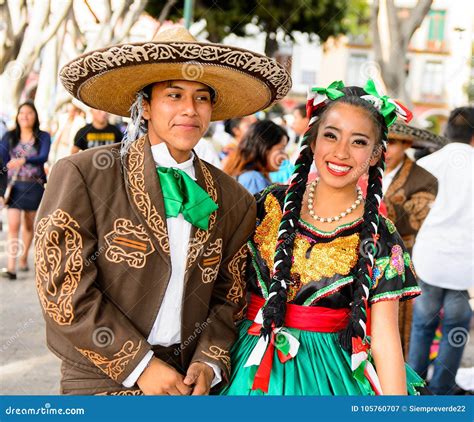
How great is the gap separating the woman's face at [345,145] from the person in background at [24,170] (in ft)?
15.3

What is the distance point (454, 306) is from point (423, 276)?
0.89 feet

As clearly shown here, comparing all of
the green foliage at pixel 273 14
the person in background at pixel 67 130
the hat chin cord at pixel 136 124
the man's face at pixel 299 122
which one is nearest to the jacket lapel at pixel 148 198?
the hat chin cord at pixel 136 124

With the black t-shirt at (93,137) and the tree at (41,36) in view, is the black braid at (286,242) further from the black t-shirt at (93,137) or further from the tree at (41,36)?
the tree at (41,36)

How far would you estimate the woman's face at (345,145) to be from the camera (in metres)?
2.43

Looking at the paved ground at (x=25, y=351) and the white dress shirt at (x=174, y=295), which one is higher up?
the white dress shirt at (x=174, y=295)

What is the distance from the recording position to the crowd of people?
224 centimetres

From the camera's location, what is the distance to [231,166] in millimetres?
4965

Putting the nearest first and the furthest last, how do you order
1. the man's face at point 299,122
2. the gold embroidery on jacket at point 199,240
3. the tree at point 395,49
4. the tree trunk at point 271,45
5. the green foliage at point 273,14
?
the gold embroidery on jacket at point 199,240 → the man's face at point 299,122 → the tree at point 395,49 → the green foliage at point 273,14 → the tree trunk at point 271,45

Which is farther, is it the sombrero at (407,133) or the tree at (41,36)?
the tree at (41,36)

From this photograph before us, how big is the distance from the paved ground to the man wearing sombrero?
2079mm

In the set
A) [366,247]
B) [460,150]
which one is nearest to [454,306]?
[460,150]

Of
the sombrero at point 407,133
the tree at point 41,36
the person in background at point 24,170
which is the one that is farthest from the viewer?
the tree at point 41,36

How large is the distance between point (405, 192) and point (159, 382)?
260 centimetres

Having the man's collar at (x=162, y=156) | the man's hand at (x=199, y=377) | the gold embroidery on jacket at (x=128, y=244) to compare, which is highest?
the man's collar at (x=162, y=156)
